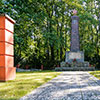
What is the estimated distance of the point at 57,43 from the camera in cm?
2391

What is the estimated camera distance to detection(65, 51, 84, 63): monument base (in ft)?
79.5

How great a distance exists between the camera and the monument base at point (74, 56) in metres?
24.2

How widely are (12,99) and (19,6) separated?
575 inches

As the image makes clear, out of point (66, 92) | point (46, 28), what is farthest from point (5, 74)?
point (46, 28)

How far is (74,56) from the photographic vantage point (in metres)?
24.4

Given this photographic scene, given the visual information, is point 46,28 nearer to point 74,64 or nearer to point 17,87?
point 74,64

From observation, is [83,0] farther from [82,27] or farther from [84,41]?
[84,41]

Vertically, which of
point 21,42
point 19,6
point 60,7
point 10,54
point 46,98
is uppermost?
point 60,7

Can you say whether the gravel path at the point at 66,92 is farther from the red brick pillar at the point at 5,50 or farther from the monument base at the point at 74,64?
the monument base at the point at 74,64

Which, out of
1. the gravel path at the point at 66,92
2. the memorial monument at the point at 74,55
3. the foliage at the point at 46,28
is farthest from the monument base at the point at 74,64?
the gravel path at the point at 66,92

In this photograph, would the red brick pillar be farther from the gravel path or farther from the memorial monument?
the memorial monument

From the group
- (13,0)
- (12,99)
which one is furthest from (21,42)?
(12,99)

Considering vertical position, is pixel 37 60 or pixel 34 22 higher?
pixel 34 22

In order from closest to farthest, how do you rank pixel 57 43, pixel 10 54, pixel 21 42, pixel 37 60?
1. pixel 10 54
2. pixel 21 42
3. pixel 57 43
4. pixel 37 60
